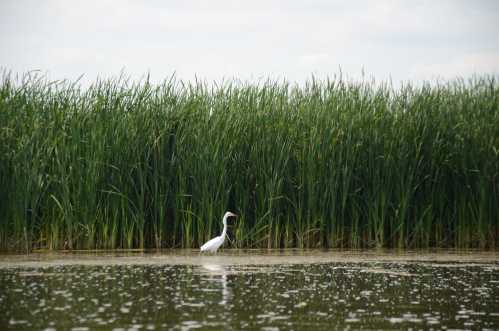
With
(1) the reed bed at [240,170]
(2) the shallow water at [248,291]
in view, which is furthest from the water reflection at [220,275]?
(1) the reed bed at [240,170]

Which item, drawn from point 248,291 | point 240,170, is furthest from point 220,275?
point 240,170

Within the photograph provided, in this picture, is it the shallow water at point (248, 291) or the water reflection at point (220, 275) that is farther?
the water reflection at point (220, 275)

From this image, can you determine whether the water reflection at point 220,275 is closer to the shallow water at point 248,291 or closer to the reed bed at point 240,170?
the shallow water at point 248,291

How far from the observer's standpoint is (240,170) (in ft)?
50.9

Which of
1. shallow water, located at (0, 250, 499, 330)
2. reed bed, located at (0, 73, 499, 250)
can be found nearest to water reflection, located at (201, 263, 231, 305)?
shallow water, located at (0, 250, 499, 330)

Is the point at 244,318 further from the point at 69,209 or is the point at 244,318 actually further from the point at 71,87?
the point at 71,87

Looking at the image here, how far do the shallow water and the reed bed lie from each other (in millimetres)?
1083

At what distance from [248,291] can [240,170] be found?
18.9 feet

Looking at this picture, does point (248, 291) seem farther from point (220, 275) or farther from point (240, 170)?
point (240, 170)

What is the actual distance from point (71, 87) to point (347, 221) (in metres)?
5.61

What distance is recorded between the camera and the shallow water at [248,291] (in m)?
8.00

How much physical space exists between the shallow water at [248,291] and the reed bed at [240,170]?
1.08 metres

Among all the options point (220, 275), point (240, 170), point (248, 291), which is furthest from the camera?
point (240, 170)

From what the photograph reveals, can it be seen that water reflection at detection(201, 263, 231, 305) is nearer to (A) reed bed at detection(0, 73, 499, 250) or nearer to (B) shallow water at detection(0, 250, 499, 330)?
(B) shallow water at detection(0, 250, 499, 330)
